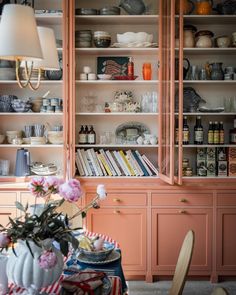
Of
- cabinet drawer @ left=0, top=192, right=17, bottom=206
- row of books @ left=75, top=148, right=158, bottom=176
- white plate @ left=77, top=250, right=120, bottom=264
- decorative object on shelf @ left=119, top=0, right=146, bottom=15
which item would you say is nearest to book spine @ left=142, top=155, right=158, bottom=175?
row of books @ left=75, top=148, right=158, bottom=176

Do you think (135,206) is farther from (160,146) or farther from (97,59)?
(97,59)

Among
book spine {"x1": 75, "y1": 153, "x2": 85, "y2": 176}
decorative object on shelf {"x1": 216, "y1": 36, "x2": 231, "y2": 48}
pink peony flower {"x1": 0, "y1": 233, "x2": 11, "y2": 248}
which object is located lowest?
pink peony flower {"x1": 0, "y1": 233, "x2": 11, "y2": 248}

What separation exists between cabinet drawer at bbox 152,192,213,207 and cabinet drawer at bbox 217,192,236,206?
0.07 metres

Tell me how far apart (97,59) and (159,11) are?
0.73 metres

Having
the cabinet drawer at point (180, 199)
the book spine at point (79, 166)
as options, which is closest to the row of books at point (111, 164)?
the book spine at point (79, 166)

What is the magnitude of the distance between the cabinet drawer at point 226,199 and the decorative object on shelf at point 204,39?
130 cm

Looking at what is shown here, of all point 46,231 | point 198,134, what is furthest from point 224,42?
point 46,231

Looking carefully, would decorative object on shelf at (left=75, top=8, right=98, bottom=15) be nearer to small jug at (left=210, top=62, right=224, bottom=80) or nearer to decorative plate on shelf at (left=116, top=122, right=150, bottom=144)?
decorative plate on shelf at (left=116, top=122, right=150, bottom=144)

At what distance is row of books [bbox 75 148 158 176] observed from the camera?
12.4 feet

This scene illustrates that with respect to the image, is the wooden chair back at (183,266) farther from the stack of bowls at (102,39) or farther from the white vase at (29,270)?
the stack of bowls at (102,39)

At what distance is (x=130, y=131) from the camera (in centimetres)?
395

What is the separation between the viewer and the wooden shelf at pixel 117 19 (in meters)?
3.70

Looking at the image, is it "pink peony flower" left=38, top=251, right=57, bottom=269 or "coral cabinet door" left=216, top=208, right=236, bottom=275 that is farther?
"coral cabinet door" left=216, top=208, right=236, bottom=275

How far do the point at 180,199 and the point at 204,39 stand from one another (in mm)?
1407
